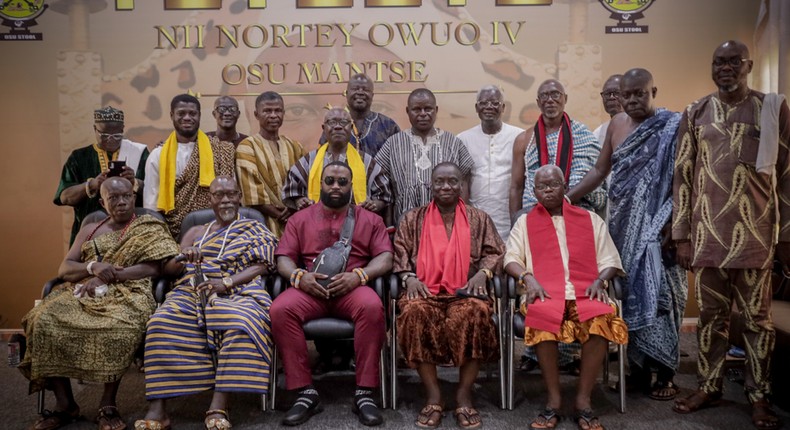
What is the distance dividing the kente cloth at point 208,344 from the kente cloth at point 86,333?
16cm

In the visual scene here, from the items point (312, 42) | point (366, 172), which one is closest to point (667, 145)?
point (366, 172)

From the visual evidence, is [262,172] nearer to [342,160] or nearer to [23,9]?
[342,160]

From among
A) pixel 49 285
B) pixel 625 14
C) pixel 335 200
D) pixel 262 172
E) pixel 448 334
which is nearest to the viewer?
Result: pixel 448 334

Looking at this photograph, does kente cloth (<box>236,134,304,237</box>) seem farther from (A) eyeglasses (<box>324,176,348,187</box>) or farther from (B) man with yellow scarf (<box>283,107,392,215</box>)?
(A) eyeglasses (<box>324,176,348,187</box>)

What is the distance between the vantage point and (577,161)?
4.52m

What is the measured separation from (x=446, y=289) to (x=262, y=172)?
5.48 ft

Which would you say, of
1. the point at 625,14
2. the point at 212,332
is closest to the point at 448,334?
the point at 212,332

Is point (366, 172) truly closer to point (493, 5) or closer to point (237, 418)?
point (237, 418)

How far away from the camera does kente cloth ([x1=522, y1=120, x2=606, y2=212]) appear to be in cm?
450

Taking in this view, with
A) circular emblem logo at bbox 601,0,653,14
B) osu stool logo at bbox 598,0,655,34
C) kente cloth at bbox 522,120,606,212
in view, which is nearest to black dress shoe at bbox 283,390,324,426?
kente cloth at bbox 522,120,606,212

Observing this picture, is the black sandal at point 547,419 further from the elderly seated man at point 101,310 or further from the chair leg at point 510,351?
the elderly seated man at point 101,310

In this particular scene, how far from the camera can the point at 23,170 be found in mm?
6016

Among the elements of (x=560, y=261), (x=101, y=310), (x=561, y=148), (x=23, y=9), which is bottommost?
(x=101, y=310)

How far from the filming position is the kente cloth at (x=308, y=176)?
14.8ft
